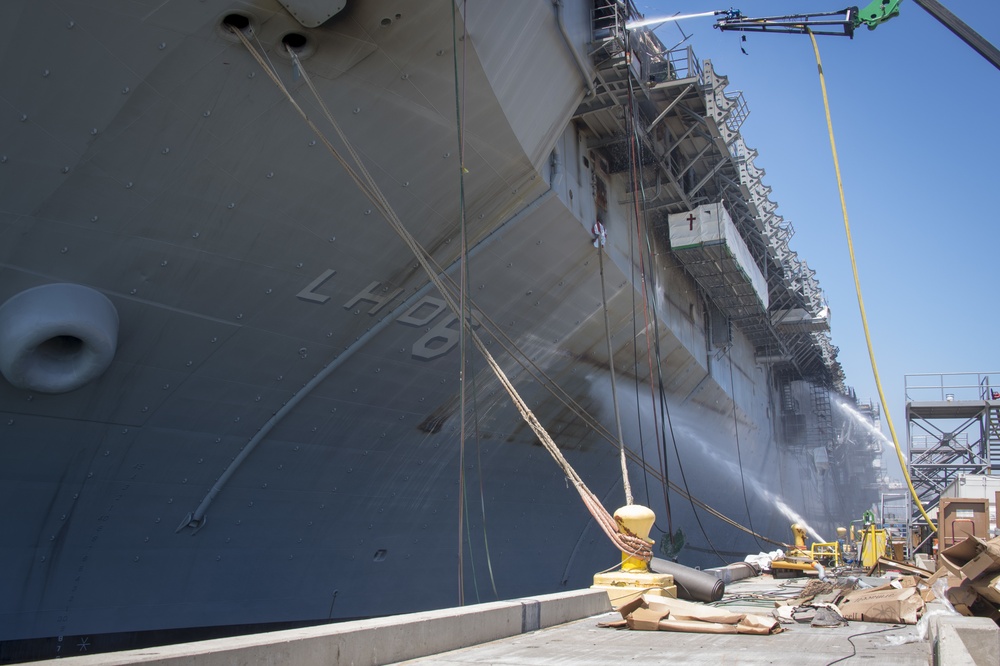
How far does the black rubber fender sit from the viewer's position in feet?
17.9

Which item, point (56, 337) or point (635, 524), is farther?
point (635, 524)

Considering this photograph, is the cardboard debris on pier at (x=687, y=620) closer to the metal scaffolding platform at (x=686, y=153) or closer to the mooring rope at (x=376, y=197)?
the mooring rope at (x=376, y=197)

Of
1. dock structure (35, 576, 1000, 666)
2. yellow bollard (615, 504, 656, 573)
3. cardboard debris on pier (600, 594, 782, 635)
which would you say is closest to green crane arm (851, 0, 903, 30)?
yellow bollard (615, 504, 656, 573)

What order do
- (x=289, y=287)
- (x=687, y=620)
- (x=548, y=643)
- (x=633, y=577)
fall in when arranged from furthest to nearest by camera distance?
(x=289, y=287) → (x=633, y=577) → (x=687, y=620) → (x=548, y=643)

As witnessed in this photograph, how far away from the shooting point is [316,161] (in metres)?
6.34

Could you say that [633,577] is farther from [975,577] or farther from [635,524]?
[975,577]

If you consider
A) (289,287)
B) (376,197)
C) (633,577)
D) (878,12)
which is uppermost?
(878,12)

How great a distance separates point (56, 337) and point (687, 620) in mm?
4770

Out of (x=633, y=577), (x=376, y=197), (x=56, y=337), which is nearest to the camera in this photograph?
(x=56, y=337)

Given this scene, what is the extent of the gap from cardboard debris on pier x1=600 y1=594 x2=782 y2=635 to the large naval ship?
1.68 m

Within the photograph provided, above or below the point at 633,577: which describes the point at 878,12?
above

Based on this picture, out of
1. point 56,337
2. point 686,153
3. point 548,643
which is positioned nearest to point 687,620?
point 548,643

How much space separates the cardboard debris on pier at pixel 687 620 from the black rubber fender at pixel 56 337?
404 cm

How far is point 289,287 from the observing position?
6.88 m
